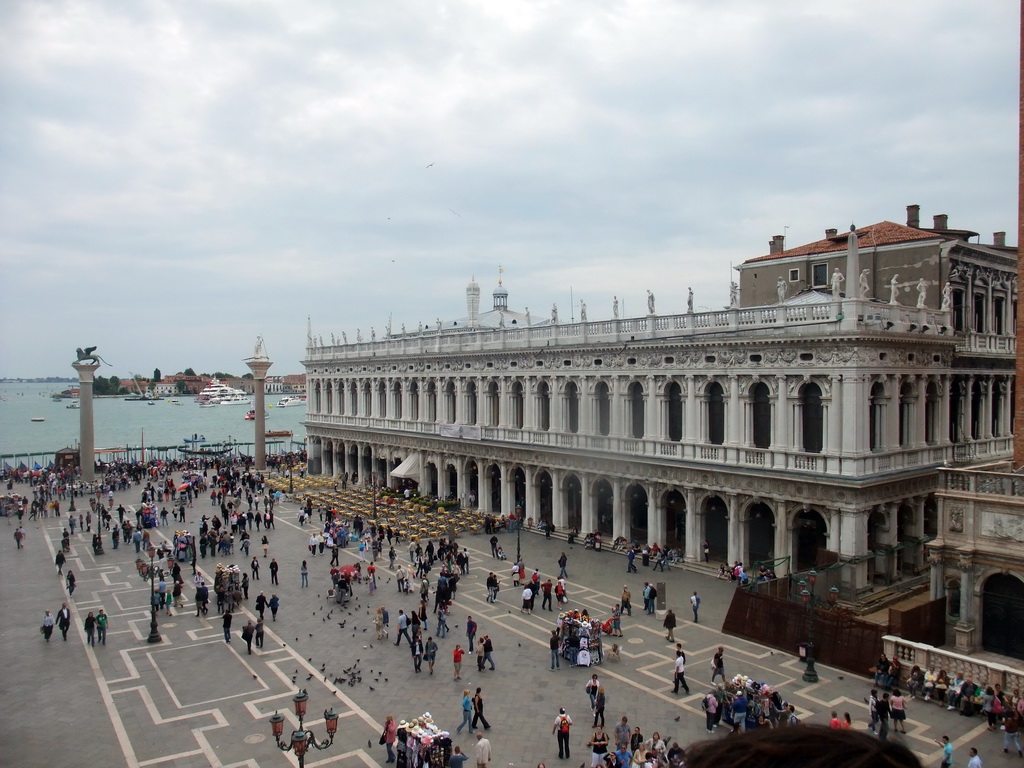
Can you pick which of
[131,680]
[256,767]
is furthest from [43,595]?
[256,767]

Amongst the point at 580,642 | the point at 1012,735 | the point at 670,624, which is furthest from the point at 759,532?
the point at 1012,735

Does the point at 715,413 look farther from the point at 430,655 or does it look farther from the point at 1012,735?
the point at 1012,735

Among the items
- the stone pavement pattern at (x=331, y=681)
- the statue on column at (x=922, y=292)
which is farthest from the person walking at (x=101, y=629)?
the statue on column at (x=922, y=292)

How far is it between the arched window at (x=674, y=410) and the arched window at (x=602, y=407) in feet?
11.6

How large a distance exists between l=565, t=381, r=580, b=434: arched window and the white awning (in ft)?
43.4

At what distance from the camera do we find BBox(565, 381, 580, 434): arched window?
38938 mm

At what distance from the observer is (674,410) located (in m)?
34.2

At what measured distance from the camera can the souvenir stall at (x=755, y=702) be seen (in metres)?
17.3

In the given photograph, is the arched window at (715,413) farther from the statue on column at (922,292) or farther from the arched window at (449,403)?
the arched window at (449,403)

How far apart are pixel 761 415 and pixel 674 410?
435 centimetres

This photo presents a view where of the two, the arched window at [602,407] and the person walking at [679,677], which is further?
the arched window at [602,407]

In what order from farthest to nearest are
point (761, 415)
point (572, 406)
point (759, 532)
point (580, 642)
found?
point (572, 406), point (759, 532), point (761, 415), point (580, 642)

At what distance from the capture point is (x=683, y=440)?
3288 cm

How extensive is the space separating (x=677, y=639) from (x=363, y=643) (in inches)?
365
